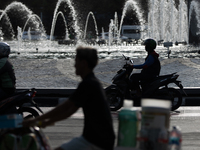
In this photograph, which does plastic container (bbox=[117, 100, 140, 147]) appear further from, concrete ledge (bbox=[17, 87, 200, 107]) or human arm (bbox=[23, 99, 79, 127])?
concrete ledge (bbox=[17, 87, 200, 107])

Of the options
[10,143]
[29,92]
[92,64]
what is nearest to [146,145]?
[92,64]

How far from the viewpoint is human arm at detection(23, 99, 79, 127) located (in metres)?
3.95

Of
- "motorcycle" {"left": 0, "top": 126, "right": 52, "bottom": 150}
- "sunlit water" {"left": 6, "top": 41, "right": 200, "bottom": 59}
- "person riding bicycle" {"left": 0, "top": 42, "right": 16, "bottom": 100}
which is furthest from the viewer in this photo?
"sunlit water" {"left": 6, "top": 41, "right": 200, "bottom": 59}

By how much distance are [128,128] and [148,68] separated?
6259mm

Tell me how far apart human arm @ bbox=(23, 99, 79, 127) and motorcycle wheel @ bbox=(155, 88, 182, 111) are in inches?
258

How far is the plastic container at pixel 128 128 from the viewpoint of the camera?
3896 millimetres

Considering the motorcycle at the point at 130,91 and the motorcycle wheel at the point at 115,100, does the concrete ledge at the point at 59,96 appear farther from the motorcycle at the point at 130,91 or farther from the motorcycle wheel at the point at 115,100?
the motorcycle wheel at the point at 115,100

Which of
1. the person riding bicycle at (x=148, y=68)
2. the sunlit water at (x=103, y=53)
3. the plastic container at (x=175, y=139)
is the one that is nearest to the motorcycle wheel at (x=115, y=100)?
the person riding bicycle at (x=148, y=68)

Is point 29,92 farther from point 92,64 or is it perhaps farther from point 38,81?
point 38,81

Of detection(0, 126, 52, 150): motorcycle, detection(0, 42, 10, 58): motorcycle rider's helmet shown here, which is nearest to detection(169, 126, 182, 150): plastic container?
detection(0, 126, 52, 150): motorcycle

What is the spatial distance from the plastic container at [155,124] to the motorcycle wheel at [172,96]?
21.3 ft

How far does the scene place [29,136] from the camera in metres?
3.93

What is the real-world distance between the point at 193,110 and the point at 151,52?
156cm

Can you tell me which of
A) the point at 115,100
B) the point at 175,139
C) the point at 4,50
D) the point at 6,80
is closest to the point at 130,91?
the point at 115,100
